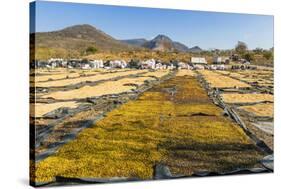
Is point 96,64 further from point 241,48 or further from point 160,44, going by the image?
point 241,48

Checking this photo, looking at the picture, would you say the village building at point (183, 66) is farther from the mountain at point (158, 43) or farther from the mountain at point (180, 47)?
the mountain at point (158, 43)

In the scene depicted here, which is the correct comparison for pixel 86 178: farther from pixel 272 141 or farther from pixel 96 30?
pixel 272 141

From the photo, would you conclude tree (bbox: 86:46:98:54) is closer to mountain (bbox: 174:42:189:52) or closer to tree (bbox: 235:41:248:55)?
mountain (bbox: 174:42:189:52)

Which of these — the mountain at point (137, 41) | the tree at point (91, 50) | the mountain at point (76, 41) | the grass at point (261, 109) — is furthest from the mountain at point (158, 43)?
the grass at point (261, 109)

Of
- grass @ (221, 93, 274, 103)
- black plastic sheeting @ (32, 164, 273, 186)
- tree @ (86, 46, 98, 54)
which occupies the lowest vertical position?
black plastic sheeting @ (32, 164, 273, 186)

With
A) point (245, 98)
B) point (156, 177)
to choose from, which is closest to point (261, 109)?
point (245, 98)

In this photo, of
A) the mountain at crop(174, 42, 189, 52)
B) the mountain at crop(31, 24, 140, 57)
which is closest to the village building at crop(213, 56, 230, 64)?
the mountain at crop(174, 42, 189, 52)
